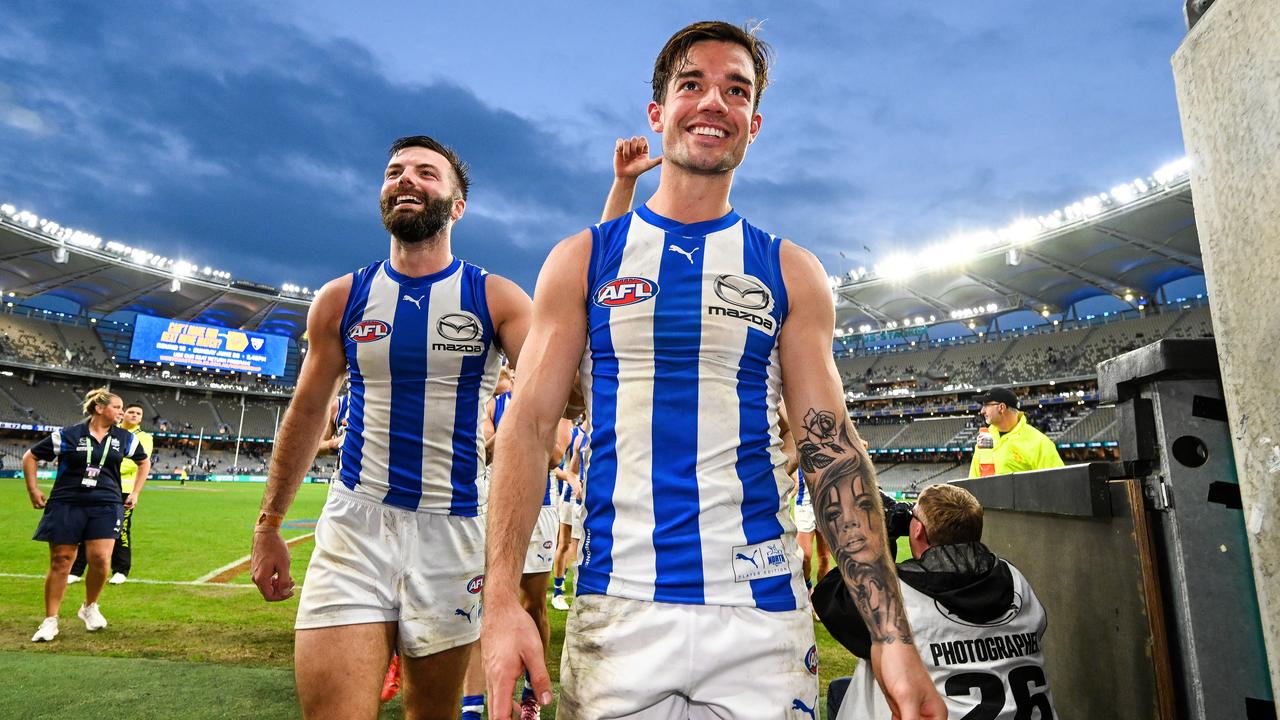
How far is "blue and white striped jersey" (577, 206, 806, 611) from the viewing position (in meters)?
1.70

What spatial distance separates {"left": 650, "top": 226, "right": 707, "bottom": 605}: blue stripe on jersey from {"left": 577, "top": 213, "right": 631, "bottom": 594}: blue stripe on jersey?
12 cm

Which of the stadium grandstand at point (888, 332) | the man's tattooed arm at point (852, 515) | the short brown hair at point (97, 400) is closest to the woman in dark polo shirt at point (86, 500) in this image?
the short brown hair at point (97, 400)

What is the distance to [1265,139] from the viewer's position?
155 centimetres

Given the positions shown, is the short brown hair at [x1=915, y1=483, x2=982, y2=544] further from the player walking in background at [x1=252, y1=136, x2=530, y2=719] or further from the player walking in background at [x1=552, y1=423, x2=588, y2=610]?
the player walking in background at [x1=552, y1=423, x2=588, y2=610]

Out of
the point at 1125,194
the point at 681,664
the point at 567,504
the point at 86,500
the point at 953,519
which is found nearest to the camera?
the point at 681,664

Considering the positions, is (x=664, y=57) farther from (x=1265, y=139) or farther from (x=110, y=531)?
(x=110, y=531)

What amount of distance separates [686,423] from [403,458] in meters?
1.66

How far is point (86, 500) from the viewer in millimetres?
6902

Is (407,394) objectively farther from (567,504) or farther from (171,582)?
Result: (171,582)

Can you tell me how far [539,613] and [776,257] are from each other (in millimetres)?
4391

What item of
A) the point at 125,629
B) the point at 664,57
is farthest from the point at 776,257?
the point at 125,629

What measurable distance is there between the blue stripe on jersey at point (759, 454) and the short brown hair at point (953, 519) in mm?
1467

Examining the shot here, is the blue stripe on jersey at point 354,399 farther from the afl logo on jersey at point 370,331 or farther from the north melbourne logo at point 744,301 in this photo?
the north melbourne logo at point 744,301

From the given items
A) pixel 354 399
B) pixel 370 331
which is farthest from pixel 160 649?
pixel 370 331
